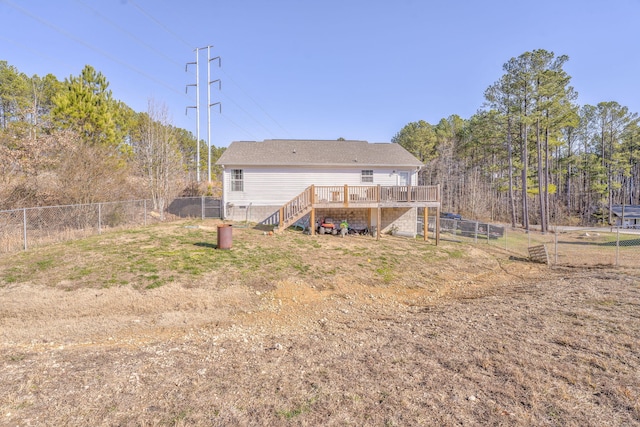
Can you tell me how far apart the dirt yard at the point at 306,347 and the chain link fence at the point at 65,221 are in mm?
1643

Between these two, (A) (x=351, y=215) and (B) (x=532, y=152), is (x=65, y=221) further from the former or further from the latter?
(B) (x=532, y=152)

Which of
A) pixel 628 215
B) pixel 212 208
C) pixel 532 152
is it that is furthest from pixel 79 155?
pixel 628 215

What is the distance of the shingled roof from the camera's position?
16.6 m

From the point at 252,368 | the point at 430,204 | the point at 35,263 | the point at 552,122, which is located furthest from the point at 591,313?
the point at 552,122

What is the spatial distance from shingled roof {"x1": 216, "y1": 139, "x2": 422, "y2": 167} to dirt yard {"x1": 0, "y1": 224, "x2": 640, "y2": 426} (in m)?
8.32

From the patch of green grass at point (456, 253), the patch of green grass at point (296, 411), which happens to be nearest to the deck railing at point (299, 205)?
the patch of green grass at point (456, 253)

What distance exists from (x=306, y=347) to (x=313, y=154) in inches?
563

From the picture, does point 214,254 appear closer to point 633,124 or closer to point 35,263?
point 35,263

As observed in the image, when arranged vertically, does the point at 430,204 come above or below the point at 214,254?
above

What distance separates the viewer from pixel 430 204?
14.8m

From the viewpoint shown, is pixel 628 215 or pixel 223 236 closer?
pixel 223 236

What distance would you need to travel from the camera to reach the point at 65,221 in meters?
12.3

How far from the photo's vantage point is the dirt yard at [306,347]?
10.3 feet

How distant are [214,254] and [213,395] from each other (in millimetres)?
6867
